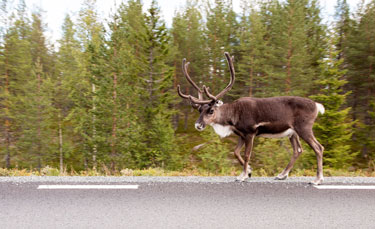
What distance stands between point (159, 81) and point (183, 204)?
20797 mm

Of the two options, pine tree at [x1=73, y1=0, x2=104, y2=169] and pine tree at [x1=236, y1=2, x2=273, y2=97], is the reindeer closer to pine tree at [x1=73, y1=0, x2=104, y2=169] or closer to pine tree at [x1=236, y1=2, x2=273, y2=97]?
pine tree at [x1=73, y1=0, x2=104, y2=169]

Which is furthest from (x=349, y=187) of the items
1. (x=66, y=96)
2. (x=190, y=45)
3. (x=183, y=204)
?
(x=190, y=45)

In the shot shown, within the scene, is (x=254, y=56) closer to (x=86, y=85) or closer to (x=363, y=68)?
(x=363, y=68)

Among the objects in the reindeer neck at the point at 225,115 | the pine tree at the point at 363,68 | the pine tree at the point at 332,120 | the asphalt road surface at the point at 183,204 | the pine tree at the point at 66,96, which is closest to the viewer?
the asphalt road surface at the point at 183,204

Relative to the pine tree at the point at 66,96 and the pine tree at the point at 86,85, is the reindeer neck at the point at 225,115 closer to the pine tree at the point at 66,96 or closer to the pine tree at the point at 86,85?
the pine tree at the point at 86,85

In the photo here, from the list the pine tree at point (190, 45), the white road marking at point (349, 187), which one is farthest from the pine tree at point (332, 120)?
the white road marking at point (349, 187)

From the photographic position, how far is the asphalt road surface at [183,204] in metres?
3.10

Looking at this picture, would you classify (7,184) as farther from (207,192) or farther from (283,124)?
(283,124)

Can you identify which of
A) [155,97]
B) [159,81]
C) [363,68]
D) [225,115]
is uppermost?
[363,68]

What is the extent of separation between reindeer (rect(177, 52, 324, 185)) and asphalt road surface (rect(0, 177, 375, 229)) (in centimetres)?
87

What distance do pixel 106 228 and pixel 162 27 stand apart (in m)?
22.6

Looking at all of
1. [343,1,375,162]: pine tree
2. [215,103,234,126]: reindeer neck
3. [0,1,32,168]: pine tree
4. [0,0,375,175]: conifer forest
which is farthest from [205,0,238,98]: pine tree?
[215,103,234,126]: reindeer neck

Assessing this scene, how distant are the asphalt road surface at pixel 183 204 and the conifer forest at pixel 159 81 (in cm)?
1212

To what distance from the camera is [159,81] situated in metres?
24.0
